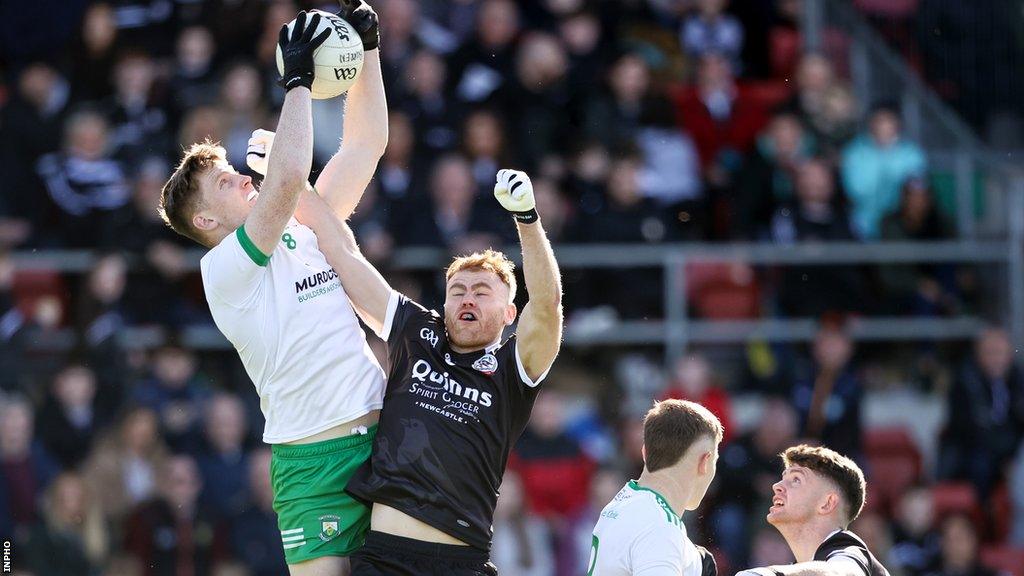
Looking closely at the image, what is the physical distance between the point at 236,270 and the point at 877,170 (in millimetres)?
8341

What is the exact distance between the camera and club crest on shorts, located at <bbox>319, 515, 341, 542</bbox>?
6289 millimetres

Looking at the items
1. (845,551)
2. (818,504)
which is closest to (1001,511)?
(818,504)

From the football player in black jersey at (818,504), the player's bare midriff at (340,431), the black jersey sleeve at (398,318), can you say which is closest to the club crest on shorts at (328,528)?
the player's bare midriff at (340,431)

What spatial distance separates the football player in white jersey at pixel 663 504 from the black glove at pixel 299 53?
199 centimetres

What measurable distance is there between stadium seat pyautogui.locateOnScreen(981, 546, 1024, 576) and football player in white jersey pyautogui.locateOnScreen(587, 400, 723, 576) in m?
6.44

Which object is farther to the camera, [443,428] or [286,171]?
[443,428]

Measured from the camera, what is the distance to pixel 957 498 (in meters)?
12.2

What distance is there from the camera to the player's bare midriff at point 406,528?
243 inches

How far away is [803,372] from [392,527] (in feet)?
21.9

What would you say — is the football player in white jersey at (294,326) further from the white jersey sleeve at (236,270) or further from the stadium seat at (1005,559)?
the stadium seat at (1005,559)

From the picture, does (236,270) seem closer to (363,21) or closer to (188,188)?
(188,188)

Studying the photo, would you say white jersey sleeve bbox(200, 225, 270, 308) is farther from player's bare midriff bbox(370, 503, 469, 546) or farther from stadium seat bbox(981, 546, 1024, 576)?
stadium seat bbox(981, 546, 1024, 576)

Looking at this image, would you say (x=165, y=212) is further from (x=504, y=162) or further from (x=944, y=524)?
(x=944, y=524)

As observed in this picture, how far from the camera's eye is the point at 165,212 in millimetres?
6574
